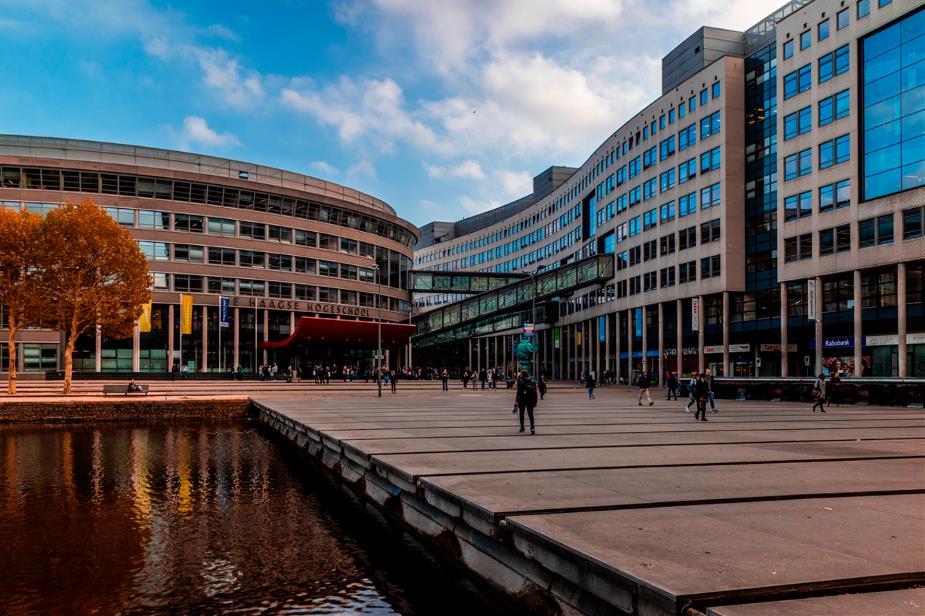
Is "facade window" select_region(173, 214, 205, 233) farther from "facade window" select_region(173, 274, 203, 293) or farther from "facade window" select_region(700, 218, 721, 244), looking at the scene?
"facade window" select_region(700, 218, 721, 244)

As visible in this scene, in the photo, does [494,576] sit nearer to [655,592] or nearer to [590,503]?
[590,503]

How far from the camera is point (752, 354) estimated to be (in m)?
61.1

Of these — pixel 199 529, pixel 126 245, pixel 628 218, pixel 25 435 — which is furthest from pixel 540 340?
pixel 199 529

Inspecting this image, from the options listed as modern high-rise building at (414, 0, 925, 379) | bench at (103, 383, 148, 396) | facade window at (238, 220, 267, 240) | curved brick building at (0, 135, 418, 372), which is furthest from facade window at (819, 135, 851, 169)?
facade window at (238, 220, 267, 240)

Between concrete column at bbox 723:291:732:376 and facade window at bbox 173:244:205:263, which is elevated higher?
facade window at bbox 173:244:205:263

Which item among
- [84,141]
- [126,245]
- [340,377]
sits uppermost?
[84,141]

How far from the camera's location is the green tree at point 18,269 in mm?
40281

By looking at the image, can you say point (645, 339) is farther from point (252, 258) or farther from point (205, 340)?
point (205, 340)

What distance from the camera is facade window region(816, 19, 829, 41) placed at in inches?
2046

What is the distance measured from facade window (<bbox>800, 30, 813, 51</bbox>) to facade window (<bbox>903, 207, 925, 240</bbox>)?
15923mm

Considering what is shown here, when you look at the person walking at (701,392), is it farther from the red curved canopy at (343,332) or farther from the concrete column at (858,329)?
the red curved canopy at (343,332)

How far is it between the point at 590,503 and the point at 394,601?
2.75 m

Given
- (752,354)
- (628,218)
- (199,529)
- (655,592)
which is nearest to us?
(655,592)

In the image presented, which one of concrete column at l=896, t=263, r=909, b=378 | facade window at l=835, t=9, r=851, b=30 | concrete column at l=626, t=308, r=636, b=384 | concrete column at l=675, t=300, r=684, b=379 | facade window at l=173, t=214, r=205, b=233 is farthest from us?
facade window at l=173, t=214, r=205, b=233
